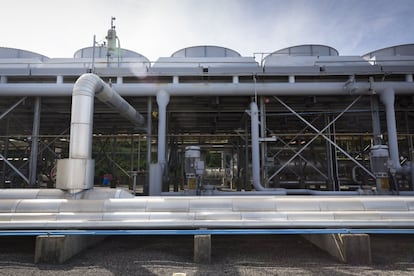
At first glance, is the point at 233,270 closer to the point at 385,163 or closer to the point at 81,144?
the point at 81,144

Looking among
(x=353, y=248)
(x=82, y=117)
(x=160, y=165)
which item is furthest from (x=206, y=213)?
(x=160, y=165)

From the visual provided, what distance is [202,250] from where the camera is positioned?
12.1 ft

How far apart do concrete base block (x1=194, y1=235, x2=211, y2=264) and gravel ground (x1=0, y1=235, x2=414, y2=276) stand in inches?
4.8

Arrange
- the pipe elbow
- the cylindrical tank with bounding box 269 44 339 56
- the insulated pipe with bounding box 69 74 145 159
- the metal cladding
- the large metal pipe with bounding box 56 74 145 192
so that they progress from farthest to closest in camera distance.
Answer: the cylindrical tank with bounding box 269 44 339 56
the pipe elbow
the insulated pipe with bounding box 69 74 145 159
the large metal pipe with bounding box 56 74 145 192
the metal cladding

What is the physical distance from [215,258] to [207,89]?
18.9 feet

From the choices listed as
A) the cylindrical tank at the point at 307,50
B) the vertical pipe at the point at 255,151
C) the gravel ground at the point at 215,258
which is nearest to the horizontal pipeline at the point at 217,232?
the gravel ground at the point at 215,258

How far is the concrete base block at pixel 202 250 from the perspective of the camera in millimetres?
3652

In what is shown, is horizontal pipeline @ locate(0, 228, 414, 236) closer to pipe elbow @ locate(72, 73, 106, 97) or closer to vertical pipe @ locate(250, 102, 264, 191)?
pipe elbow @ locate(72, 73, 106, 97)

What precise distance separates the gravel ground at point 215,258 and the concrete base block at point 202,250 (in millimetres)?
121

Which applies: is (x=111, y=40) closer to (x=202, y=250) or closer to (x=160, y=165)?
(x=160, y=165)

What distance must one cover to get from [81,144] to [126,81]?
408 cm

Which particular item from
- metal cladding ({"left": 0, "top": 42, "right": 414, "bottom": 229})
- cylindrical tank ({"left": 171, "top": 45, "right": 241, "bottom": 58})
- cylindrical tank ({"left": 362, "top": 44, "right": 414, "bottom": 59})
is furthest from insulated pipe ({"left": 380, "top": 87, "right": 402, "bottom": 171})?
cylindrical tank ({"left": 171, "top": 45, "right": 241, "bottom": 58})

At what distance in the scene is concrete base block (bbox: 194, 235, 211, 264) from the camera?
3.65m

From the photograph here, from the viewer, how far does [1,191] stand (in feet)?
17.6
